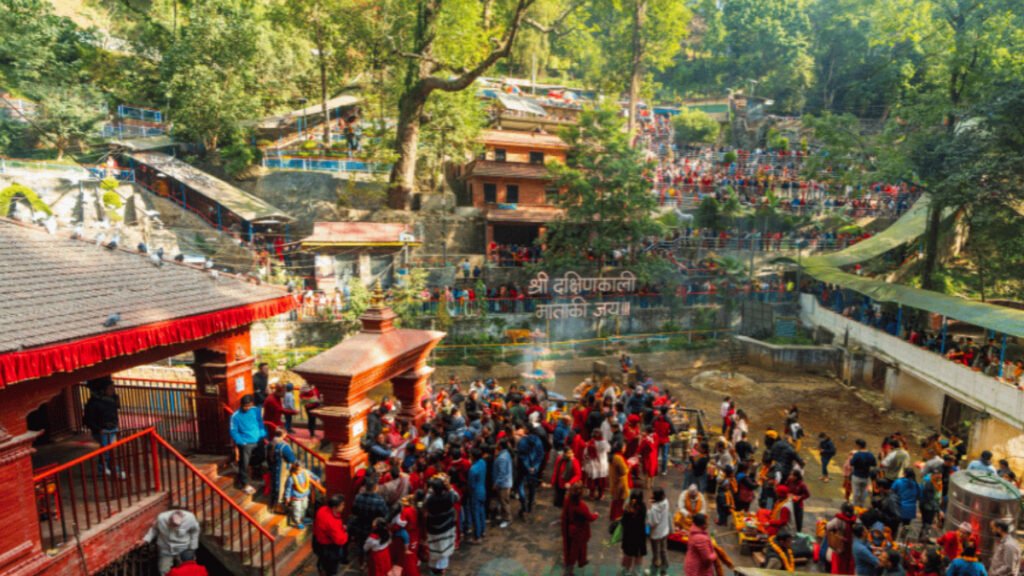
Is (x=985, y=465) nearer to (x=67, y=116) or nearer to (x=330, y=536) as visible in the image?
(x=330, y=536)

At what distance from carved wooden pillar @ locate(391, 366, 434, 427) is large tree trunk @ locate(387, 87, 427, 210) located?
65.3ft

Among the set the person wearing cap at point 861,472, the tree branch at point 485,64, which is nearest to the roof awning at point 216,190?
the tree branch at point 485,64

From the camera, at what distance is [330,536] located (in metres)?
6.34

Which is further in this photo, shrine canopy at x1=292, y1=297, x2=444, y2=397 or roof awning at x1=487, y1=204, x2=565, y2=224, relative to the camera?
roof awning at x1=487, y1=204, x2=565, y2=224

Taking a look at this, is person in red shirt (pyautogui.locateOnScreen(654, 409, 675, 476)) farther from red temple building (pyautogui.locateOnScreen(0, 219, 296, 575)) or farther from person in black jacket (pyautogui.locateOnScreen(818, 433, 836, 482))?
red temple building (pyautogui.locateOnScreen(0, 219, 296, 575))

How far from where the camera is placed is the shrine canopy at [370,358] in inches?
284

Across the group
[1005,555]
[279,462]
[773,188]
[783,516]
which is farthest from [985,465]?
[773,188]

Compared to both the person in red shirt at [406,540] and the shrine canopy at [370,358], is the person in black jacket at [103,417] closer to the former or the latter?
the shrine canopy at [370,358]

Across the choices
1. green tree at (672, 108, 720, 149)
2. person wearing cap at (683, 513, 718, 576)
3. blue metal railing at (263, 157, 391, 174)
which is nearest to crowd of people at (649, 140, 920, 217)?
green tree at (672, 108, 720, 149)

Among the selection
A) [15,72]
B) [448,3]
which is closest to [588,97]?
[448,3]

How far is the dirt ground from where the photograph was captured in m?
7.65

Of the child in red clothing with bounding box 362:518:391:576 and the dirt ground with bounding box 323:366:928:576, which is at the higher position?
the child in red clothing with bounding box 362:518:391:576

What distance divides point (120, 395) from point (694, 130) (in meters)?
46.1

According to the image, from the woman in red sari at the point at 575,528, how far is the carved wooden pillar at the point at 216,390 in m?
5.54
